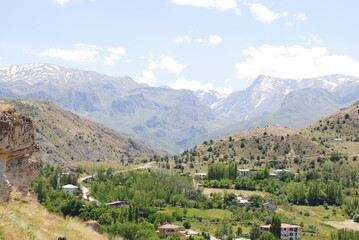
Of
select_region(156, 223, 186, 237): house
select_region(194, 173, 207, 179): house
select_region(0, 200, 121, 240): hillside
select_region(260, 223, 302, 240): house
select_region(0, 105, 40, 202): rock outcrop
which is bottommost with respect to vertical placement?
select_region(260, 223, 302, 240): house

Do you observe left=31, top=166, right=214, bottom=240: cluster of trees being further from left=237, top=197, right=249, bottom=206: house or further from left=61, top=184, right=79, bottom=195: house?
left=237, top=197, right=249, bottom=206: house

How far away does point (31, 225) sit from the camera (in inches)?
779

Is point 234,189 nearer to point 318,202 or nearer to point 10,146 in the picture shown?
point 318,202

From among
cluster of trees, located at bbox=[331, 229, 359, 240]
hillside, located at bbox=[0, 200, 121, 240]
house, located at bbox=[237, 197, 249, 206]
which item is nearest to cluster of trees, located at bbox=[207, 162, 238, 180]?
house, located at bbox=[237, 197, 249, 206]

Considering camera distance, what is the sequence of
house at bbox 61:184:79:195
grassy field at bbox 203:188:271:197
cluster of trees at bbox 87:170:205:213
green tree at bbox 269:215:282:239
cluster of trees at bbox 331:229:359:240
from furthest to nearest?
grassy field at bbox 203:188:271:197
house at bbox 61:184:79:195
cluster of trees at bbox 87:170:205:213
green tree at bbox 269:215:282:239
cluster of trees at bbox 331:229:359:240

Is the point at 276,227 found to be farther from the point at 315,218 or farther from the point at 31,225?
the point at 31,225

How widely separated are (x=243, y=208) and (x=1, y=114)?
115770 mm

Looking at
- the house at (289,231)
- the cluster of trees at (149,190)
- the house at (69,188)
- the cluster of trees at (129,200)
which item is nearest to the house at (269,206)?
the cluster of trees at (149,190)

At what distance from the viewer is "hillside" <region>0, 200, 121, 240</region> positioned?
693 inches

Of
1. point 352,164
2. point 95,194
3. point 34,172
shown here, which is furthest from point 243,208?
point 34,172

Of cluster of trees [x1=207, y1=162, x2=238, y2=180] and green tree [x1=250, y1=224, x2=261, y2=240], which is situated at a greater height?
cluster of trees [x1=207, y1=162, x2=238, y2=180]

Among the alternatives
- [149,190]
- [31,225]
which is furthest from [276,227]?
[31,225]

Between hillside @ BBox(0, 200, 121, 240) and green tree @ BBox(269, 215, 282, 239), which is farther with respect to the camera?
green tree @ BBox(269, 215, 282, 239)

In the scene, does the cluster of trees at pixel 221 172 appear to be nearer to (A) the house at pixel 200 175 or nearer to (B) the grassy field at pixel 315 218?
(A) the house at pixel 200 175
